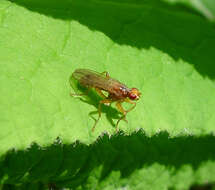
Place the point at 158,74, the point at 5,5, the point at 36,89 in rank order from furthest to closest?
the point at 158,74 → the point at 5,5 → the point at 36,89

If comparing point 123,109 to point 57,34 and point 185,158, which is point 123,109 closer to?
point 57,34

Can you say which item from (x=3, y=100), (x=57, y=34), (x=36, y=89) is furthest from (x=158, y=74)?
(x=3, y=100)

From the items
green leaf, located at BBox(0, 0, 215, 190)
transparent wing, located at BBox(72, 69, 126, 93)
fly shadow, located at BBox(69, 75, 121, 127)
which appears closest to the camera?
green leaf, located at BBox(0, 0, 215, 190)

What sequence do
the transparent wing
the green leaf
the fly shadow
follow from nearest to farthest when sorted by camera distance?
the green leaf < the fly shadow < the transparent wing

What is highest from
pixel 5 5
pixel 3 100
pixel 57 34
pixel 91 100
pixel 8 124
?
pixel 5 5

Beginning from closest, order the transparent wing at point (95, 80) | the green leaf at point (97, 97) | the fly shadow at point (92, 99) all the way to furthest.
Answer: the green leaf at point (97, 97) < the fly shadow at point (92, 99) < the transparent wing at point (95, 80)

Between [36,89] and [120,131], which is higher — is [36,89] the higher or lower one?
the higher one

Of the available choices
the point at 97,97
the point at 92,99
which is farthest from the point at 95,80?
the point at 92,99
